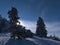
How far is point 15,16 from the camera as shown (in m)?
53.5

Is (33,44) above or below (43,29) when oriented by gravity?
below

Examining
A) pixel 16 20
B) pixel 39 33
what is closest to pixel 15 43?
pixel 16 20

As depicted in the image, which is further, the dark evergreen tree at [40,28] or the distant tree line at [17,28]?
the dark evergreen tree at [40,28]

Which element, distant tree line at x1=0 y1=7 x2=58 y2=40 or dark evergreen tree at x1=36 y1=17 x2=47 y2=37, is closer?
distant tree line at x1=0 y1=7 x2=58 y2=40

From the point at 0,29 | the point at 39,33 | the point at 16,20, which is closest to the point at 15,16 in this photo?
the point at 16,20

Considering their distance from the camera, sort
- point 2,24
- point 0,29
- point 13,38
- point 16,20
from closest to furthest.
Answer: point 13,38, point 16,20, point 0,29, point 2,24

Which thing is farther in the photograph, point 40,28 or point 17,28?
point 40,28

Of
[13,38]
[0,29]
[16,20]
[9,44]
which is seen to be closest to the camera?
[9,44]

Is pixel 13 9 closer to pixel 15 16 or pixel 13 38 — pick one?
pixel 15 16

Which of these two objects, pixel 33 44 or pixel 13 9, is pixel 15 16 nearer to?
pixel 13 9

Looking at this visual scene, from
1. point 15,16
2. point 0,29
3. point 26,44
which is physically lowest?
point 26,44

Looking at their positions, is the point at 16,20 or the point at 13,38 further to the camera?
the point at 16,20

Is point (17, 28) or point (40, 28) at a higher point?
point (40, 28)

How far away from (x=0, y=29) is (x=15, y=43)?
2765cm
